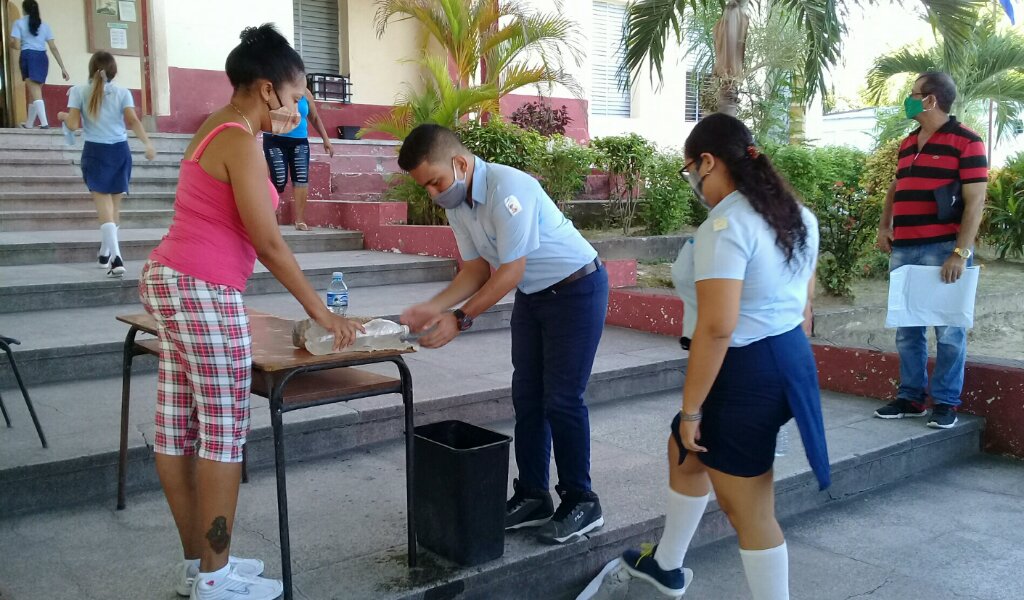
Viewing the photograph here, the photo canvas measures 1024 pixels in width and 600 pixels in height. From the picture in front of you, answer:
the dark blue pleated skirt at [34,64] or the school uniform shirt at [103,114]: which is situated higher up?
the dark blue pleated skirt at [34,64]

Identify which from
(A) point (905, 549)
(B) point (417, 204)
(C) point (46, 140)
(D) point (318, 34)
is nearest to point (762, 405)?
(A) point (905, 549)

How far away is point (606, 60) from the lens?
54.7ft

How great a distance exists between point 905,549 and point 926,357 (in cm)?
161

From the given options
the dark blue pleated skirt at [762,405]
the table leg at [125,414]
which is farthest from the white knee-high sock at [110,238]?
the dark blue pleated skirt at [762,405]

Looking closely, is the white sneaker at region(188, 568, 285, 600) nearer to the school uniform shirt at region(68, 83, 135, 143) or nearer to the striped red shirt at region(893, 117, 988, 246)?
the striped red shirt at region(893, 117, 988, 246)

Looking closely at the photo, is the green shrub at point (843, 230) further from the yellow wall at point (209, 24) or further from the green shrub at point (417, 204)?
the yellow wall at point (209, 24)

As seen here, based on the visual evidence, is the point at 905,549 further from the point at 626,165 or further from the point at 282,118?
the point at 626,165

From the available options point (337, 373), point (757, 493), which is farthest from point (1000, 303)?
point (337, 373)

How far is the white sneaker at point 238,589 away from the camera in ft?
8.36

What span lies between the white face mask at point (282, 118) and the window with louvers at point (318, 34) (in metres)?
12.3

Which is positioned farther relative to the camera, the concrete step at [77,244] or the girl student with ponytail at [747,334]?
the concrete step at [77,244]

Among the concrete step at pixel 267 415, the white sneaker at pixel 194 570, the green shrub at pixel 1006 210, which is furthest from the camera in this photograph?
the green shrub at pixel 1006 210

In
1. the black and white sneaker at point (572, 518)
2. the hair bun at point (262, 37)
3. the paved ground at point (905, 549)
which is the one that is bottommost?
the paved ground at point (905, 549)

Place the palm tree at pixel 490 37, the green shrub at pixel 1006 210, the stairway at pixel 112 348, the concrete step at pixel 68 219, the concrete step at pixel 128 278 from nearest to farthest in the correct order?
the stairway at pixel 112 348 → the concrete step at pixel 128 278 → the concrete step at pixel 68 219 → the green shrub at pixel 1006 210 → the palm tree at pixel 490 37
